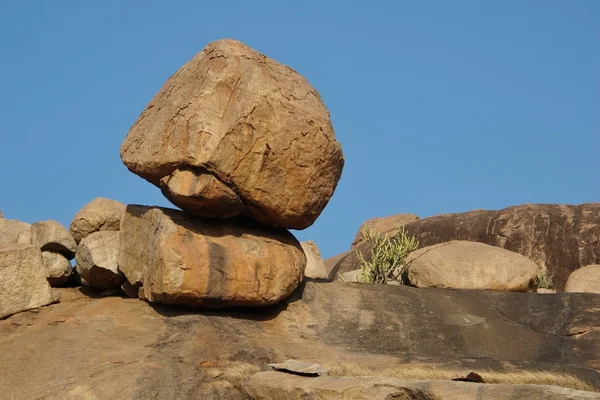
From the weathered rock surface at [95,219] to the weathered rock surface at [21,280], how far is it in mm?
1533

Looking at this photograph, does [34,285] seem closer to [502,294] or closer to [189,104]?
[189,104]

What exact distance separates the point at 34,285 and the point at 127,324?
1676 mm

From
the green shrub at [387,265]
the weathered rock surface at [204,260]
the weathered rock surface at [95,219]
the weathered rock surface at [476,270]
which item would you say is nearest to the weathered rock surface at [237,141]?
the weathered rock surface at [204,260]

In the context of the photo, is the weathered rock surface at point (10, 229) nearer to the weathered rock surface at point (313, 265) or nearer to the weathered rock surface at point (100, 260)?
the weathered rock surface at point (100, 260)

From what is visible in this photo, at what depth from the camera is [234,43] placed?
1420 centimetres

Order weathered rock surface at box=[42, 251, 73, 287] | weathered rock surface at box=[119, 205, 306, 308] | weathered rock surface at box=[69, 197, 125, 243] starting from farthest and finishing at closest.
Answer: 1. weathered rock surface at box=[69, 197, 125, 243]
2. weathered rock surface at box=[42, 251, 73, 287]
3. weathered rock surface at box=[119, 205, 306, 308]

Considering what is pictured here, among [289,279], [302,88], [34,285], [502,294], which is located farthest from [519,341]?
[34,285]

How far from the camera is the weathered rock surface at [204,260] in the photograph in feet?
43.2

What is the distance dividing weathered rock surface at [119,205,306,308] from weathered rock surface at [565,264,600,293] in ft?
19.8

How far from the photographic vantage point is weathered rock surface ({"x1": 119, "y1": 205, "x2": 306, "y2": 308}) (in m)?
13.2

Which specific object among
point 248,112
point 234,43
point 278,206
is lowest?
point 278,206

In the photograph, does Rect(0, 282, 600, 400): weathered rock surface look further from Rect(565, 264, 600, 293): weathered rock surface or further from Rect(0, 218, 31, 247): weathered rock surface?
Rect(565, 264, 600, 293): weathered rock surface

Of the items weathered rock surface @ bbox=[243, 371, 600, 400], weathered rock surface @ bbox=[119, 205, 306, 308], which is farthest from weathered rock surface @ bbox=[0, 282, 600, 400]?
weathered rock surface @ bbox=[243, 371, 600, 400]

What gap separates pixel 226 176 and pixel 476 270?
5736 millimetres
